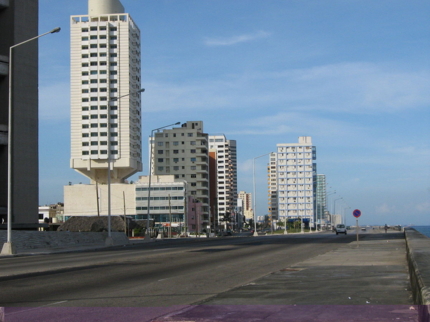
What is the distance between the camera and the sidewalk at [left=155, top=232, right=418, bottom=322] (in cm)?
919

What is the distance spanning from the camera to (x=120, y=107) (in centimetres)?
13500

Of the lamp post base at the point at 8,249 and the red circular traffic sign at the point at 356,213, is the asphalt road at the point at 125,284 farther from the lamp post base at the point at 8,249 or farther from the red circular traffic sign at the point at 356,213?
the lamp post base at the point at 8,249

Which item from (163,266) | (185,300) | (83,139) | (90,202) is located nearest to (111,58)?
(83,139)

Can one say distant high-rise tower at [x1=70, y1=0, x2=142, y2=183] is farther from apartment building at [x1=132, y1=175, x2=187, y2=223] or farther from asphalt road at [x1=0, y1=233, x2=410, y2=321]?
asphalt road at [x1=0, y1=233, x2=410, y2=321]

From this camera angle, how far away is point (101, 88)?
13550 centimetres

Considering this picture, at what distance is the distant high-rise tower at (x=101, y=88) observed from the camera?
134 m

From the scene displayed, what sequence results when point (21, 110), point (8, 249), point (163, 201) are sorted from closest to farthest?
point (8, 249)
point (21, 110)
point (163, 201)

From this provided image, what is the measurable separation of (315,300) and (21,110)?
58178 mm

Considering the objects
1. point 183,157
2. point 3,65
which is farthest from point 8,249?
point 183,157

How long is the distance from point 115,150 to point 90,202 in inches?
556

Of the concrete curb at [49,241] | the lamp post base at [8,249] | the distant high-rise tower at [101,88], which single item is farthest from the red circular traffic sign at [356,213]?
the distant high-rise tower at [101,88]

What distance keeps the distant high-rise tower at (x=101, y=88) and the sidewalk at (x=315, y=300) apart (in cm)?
11987

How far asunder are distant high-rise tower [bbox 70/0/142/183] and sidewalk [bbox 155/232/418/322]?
120 meters

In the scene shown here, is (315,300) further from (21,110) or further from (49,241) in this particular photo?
(21,110)
